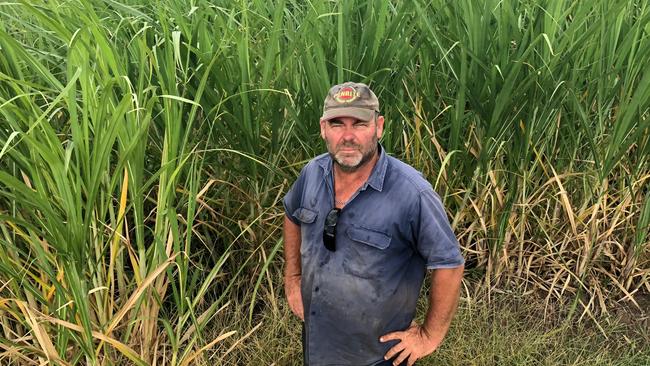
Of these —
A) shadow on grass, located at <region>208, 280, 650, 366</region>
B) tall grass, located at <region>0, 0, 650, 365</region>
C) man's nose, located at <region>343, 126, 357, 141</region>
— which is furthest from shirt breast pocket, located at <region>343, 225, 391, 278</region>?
shadow on grass, located at <region>208, 280, 650, 366</region>

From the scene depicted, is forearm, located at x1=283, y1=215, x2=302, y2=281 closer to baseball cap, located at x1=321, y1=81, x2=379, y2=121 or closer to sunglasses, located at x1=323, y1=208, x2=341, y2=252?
sunglasses, located at x1=323, y1=208, x2=341, y2=252

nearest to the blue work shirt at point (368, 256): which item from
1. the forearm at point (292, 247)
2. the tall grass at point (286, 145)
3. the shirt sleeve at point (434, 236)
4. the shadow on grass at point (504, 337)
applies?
the shirt sleeve at point (434, 236)

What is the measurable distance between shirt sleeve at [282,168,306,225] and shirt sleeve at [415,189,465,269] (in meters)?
0.39

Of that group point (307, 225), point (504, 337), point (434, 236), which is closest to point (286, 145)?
point (307, 225)

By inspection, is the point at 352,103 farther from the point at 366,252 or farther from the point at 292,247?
the point at 292,247

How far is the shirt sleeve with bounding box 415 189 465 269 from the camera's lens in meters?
1.51

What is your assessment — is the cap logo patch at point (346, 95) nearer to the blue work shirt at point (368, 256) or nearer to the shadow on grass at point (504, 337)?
the blue work shirt at point (368, 256)

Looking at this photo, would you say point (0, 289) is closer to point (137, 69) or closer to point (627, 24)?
point (137, 69)

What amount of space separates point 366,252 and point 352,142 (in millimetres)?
293

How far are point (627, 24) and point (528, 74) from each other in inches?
19.7

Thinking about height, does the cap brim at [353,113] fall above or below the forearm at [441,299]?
above

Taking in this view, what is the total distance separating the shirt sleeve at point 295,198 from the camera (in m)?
1.76

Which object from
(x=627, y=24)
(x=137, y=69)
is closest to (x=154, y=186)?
(x=137, y=69)

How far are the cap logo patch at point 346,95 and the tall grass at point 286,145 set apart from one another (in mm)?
470
